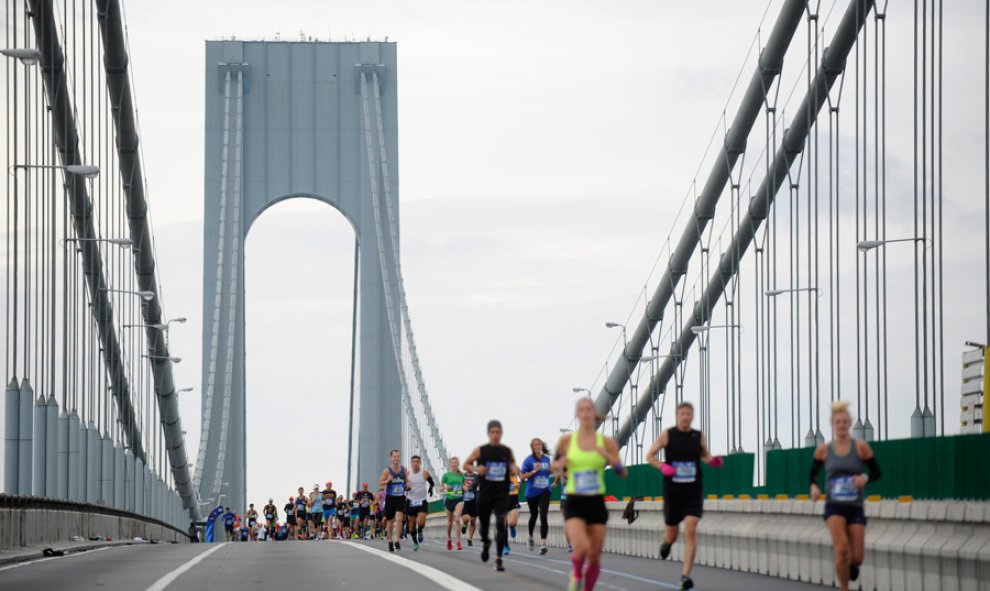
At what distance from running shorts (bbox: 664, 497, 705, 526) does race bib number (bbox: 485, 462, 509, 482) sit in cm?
408

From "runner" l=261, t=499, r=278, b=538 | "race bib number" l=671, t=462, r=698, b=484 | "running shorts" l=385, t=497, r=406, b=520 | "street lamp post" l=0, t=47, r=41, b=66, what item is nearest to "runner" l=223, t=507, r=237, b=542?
"runner" l=261, t=499, r=278, b=538

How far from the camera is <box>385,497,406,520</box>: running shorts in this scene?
96.5 ft

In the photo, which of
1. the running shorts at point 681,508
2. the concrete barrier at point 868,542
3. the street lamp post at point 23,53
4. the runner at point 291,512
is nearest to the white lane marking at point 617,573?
the running shorts at point 681,508

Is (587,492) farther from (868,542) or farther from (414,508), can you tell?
(414,508)

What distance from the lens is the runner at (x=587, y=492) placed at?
46.9 ft

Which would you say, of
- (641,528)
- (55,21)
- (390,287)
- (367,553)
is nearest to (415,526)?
(367,553)

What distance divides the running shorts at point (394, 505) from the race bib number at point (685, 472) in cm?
1234

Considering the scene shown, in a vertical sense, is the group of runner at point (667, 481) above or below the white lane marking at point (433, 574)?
above

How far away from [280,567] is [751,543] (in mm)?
5555

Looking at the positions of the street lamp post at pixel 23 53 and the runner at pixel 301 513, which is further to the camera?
the runner at pixel 301 513

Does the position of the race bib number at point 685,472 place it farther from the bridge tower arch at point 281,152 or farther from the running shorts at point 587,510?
the bridge tower arch at point 281,152

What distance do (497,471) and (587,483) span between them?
714 centimetres

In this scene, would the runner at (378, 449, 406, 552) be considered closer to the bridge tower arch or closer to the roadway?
the roadway

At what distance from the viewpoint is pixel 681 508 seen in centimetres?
1755
